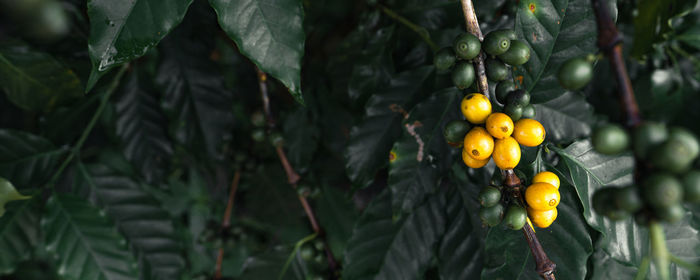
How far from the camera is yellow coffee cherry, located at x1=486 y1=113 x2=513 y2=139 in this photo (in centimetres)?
72

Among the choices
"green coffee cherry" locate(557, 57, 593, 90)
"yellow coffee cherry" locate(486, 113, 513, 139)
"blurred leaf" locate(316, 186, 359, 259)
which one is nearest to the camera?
"green coffee cherry" locate(557, 57, 593, 90)

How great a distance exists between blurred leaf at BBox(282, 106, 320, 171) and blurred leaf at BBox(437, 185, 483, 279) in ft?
2.07

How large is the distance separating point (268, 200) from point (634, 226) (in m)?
1.50

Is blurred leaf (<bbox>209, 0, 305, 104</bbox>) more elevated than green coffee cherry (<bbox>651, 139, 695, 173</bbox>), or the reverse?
green coffee cherry (<bbox>651, 139, 695, 173</bbox>)

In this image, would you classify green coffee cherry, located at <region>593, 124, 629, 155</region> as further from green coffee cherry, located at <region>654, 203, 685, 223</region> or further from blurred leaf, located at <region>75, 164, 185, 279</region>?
blurred leaf, located at <region>75, 164, 185, 279</region>

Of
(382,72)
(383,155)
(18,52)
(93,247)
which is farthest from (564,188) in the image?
(18,52)

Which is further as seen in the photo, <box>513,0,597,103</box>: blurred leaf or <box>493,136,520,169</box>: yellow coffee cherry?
<box>513,0,597,103</box>: blurred leaf

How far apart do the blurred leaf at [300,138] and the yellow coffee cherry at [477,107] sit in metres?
0.93

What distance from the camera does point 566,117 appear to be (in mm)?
878

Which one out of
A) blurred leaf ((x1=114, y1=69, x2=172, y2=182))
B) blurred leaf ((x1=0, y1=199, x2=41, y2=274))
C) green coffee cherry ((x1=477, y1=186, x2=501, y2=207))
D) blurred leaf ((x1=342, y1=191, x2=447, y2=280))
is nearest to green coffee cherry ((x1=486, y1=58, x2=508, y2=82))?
green coffee cherry ((x1=477, y1=186, x2=501, y2=207))

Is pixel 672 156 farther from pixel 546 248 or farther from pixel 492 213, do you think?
pixel 546 248

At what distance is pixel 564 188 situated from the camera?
0.96m

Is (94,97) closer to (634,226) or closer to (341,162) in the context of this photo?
(341,162)

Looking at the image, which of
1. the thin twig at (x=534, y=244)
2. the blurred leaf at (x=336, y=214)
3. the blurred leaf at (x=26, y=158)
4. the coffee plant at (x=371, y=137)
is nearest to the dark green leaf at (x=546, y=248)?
the coffee plant at (x=371, y=137)
